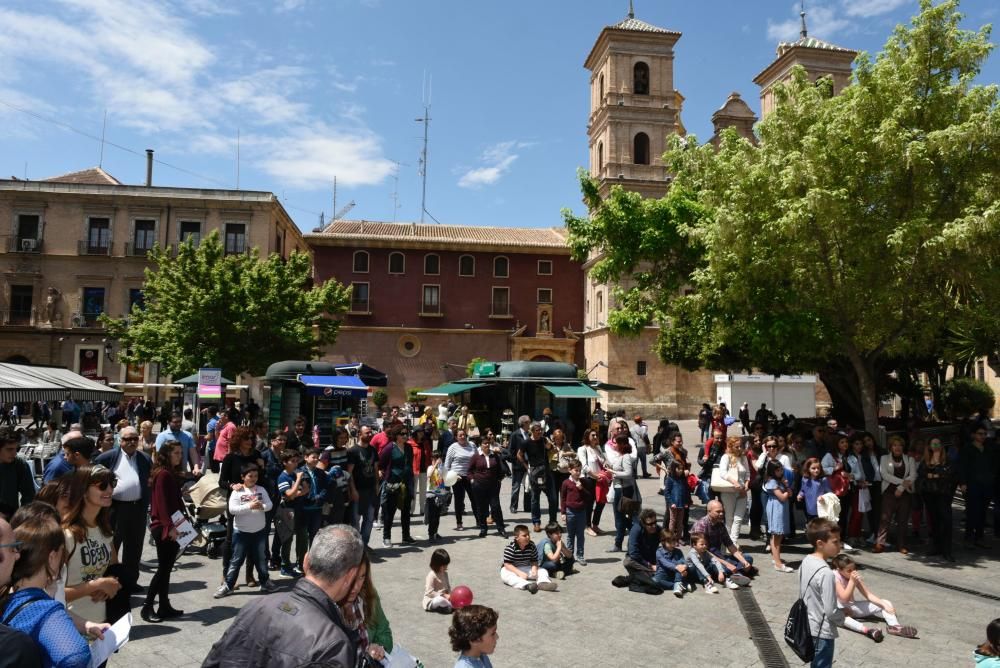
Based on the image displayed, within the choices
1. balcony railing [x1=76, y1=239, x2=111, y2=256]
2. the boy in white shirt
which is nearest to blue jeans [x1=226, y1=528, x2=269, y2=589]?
the boy in white shirt

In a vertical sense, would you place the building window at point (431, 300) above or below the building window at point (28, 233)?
below

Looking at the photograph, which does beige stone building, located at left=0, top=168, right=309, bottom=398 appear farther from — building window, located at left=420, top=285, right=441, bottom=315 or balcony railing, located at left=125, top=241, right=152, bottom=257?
building window, located at left=420, top=285, right=441, bottom=315

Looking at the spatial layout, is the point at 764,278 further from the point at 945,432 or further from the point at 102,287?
the point at 102,287

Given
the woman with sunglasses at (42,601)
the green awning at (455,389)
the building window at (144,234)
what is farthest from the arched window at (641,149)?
the woman with sunglasses at (42,601)

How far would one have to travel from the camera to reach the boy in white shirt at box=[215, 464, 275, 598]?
6.78m

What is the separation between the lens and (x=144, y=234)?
38969 millimetres

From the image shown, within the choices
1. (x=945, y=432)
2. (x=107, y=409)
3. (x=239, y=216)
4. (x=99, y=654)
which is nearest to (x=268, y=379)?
(x=107, y=409)

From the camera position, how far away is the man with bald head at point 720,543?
8.07 metres

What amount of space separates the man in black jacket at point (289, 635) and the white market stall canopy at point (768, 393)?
82.9 feet

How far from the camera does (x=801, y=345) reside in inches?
449

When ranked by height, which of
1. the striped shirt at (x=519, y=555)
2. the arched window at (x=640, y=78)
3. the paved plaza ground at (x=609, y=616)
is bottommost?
the paved plaza ground at (x=609, y=616)

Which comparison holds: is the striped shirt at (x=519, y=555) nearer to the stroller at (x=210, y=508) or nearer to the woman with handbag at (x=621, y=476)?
the woman with handbag at (x=621, y=476)

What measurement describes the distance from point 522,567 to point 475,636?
4.28m

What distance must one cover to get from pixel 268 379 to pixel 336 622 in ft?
57.8
